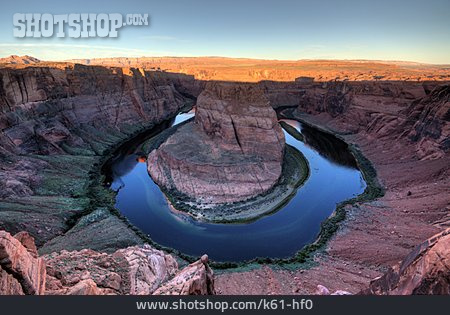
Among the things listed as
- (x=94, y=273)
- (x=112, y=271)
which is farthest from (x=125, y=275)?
(x=94, y=273)

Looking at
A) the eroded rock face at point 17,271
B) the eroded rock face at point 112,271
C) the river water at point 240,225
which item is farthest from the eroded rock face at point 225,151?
the eroded rock face at point 17,271

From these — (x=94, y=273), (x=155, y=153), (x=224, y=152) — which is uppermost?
(x=224, y=152)

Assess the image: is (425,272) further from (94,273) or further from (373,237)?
(373,237)

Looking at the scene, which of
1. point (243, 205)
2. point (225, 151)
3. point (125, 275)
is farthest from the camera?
point (225, 151)

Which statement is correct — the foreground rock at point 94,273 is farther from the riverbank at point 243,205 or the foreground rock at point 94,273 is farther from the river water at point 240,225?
the riverbank at point 243,205

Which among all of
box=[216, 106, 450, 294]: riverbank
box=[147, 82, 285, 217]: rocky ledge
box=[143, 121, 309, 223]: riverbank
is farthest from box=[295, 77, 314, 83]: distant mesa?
box=[143, 121, 309, 223]: riverbank

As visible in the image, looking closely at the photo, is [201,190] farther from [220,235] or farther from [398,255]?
[398,255]
